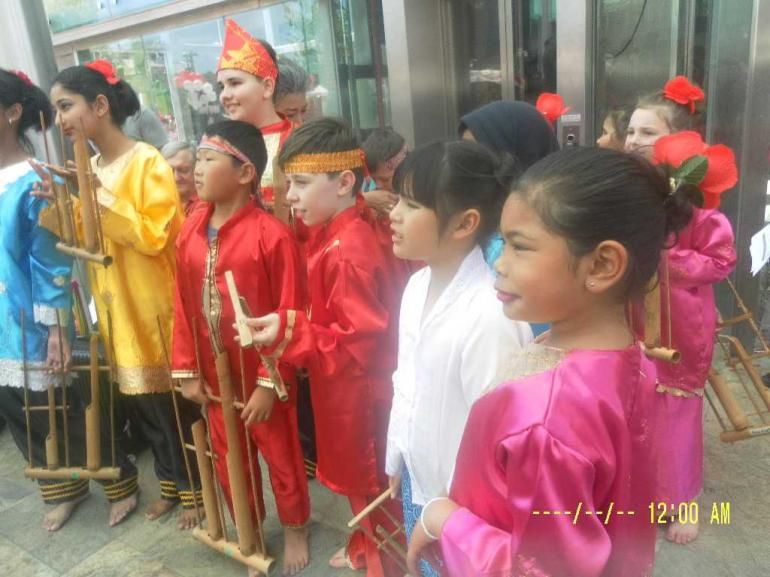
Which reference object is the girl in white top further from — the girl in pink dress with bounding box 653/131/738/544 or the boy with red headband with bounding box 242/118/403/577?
the girl in pink dress with bounding box 653/131/738/544

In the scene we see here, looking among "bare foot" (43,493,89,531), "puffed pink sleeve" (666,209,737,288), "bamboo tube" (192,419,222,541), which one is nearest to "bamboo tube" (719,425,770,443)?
"puffed pink sleeve" (666,209,737,288)

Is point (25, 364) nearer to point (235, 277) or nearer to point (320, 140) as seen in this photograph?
point (235, 277)

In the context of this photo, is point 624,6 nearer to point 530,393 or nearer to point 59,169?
point 59,169

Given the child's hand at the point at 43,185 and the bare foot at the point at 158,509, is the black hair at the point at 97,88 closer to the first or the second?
the child's hand at the point at 43,185

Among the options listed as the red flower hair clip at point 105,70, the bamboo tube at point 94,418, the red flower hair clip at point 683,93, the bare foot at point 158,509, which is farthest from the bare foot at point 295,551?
the red flower hair clip at point 683,93

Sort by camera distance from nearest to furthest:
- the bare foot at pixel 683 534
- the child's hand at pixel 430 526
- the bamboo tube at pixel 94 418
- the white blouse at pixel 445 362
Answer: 1. the child's hand at pixel 430 526
2. the white blouse at pixel 445 362
3. the bare foot at pixel 683 534
4. the bamboo tube at pixel 94 418

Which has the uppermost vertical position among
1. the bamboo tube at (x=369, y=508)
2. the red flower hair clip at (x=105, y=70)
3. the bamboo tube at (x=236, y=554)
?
the red flower hair clip at (x=105, y=70)

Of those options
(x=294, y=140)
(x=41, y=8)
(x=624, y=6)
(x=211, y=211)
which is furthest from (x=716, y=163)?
(x=41, y=8)

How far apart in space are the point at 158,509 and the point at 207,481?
0.63 meters

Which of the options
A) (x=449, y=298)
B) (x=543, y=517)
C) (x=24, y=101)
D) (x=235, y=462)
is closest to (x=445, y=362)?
(x=449, y=298)

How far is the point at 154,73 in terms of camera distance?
5.13m

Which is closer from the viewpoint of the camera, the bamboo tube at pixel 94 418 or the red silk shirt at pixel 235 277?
the red silk shirt at pixel 235 277

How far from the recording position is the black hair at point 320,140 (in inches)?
67.0

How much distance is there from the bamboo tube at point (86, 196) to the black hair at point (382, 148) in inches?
39.6
